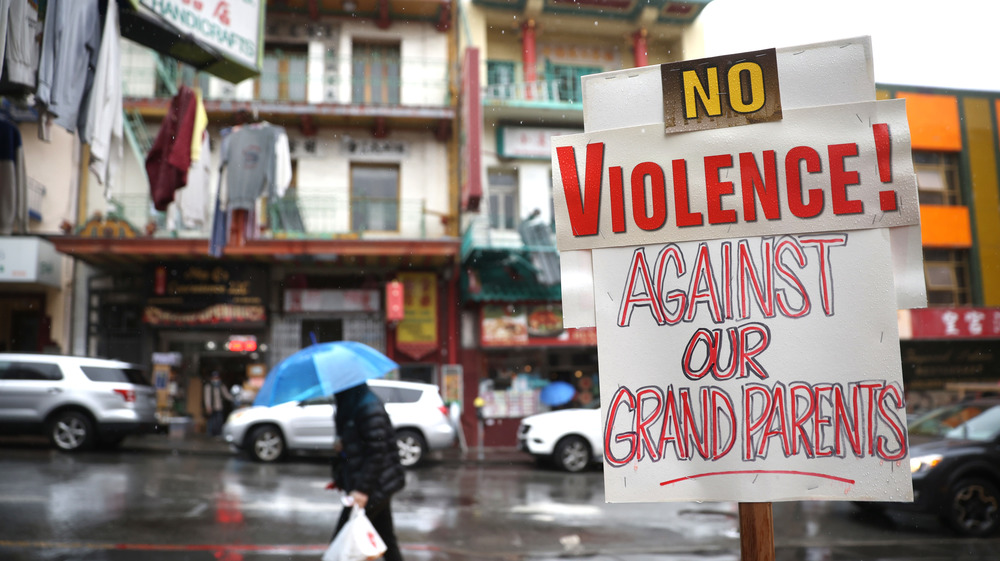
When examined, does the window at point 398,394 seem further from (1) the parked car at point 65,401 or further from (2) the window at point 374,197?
(2) the window at point 374,197

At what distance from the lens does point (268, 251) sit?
15.2 meters

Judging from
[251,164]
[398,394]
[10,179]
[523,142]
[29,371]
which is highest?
[523,142]

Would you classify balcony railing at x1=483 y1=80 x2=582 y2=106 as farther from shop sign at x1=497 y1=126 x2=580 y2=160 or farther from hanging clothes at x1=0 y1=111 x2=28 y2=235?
hanging clothes at x1=0 y1=111 x2=28 y2=235

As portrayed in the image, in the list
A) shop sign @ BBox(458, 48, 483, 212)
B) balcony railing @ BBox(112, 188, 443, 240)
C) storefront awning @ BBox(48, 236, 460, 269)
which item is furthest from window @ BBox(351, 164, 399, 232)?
shop sign @ BBox(458, 48, 483, 212)

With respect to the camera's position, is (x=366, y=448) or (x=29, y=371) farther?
(x=29, y=371)

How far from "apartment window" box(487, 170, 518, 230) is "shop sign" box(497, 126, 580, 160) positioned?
62cm

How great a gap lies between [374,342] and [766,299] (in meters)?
15.4

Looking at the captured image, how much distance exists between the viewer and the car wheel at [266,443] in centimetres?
1205

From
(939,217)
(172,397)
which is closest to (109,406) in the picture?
(172,397)

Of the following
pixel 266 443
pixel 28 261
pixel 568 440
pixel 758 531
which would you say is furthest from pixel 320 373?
pixel 28 261

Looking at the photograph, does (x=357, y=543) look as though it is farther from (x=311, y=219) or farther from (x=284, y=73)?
(x=284, y=73)

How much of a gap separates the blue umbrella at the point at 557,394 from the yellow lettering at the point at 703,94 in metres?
13.9

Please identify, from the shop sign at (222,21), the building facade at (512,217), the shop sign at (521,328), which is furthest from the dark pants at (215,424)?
the shop sign at (222,21)

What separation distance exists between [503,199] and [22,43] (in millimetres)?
12861
